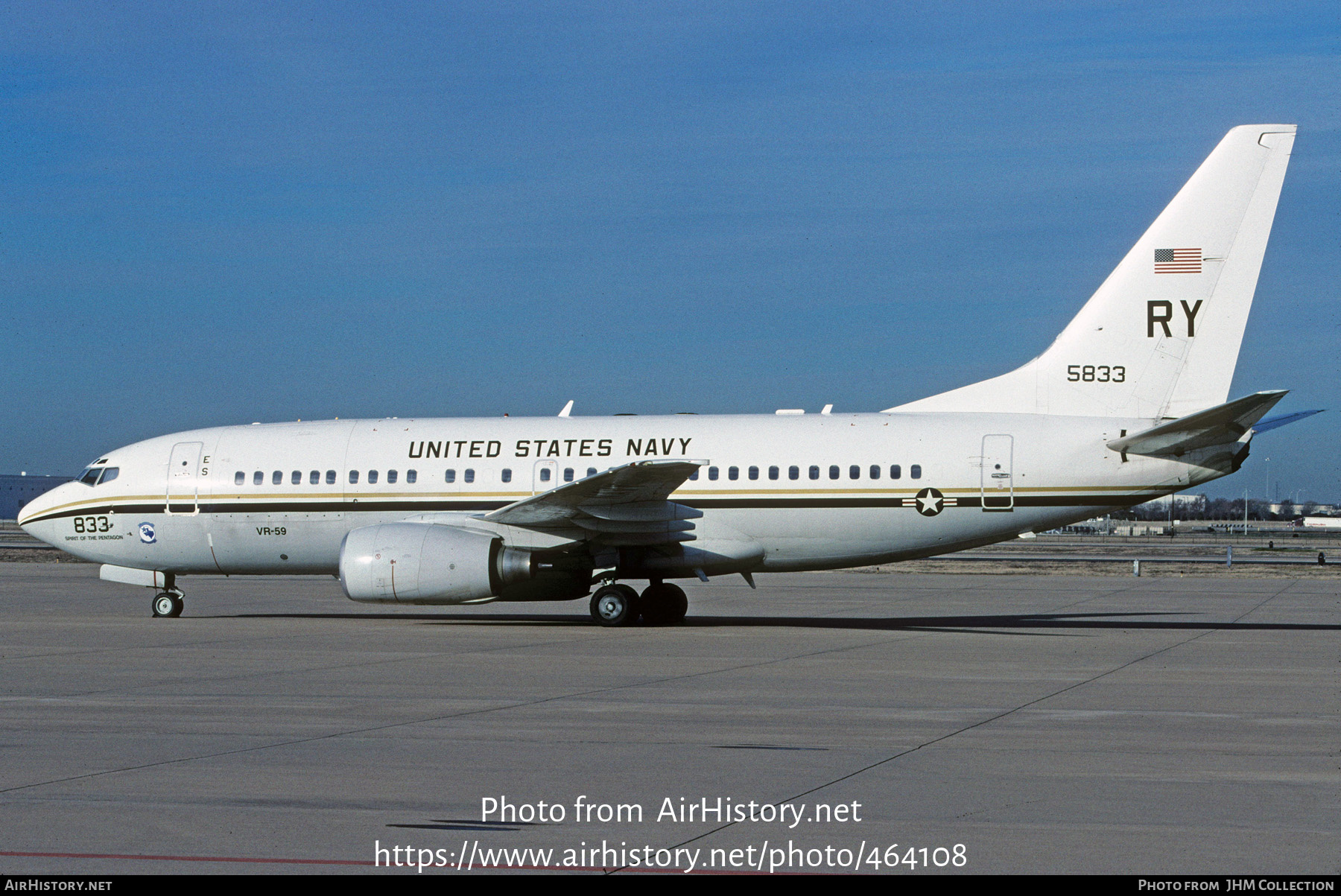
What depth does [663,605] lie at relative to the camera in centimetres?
2330

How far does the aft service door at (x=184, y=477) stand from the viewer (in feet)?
82.4

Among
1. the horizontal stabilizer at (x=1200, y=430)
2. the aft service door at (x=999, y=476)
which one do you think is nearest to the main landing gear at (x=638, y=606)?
the aft service door at (x=999, y=476)

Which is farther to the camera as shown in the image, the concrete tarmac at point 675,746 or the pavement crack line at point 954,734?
the pavement crack line at point 954,734

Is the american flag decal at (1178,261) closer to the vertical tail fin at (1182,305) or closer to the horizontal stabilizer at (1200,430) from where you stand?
the vertical tail fin at (1182,305)

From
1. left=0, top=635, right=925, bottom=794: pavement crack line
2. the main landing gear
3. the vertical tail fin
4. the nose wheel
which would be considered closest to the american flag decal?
the vertical tail fin

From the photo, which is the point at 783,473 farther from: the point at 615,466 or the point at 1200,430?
the point at 1200,430

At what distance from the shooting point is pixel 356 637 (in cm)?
2038

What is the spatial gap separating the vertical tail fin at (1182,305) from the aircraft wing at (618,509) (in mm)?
5902

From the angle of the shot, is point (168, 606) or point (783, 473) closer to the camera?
point (783, 473)

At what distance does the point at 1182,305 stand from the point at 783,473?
6.76 metres

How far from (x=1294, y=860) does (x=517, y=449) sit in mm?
18561

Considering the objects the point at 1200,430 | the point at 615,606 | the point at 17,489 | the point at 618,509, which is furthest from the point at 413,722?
the point at 17,489

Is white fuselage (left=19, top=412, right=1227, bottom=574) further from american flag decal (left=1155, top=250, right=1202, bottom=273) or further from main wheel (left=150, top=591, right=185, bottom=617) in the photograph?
american flag decal (left=1155, top=250, right=1202, bottom=273)

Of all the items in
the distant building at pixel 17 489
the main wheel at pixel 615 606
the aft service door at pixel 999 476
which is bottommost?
the main wheel at pixel 615 606
